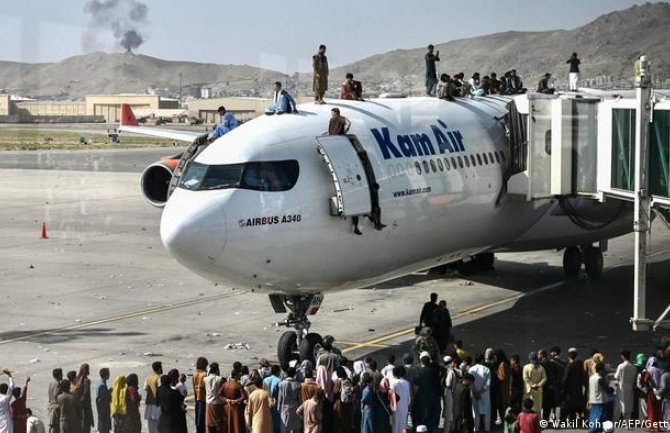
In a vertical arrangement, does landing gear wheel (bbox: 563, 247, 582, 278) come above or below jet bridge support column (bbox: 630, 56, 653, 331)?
below

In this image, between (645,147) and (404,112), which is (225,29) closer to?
(404,112)

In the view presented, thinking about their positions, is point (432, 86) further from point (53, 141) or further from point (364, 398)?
point (53, 141)

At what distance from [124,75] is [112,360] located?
1320 inches

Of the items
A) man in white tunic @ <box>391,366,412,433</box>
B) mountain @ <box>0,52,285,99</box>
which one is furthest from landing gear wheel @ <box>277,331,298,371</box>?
mountain @ <box>0,52,285,99</box>

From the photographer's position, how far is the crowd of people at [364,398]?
653 inches

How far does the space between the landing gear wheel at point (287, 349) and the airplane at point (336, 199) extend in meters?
0.02

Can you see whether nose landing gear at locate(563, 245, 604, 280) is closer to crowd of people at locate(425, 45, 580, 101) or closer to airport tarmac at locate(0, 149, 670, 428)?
airport tarmac at locate(0, 149, 670, 428)

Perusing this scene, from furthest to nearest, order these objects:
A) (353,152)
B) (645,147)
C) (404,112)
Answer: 1. (404,112)
2. (353,152)
3. (645,147)

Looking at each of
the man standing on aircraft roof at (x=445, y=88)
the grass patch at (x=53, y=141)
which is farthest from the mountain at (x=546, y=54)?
the grass patch at (x=53, y=141)

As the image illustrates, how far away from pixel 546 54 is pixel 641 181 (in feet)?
40.0

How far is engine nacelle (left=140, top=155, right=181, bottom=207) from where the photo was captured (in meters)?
29.3

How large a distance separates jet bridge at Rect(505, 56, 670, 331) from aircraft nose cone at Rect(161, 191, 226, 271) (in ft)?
23.1

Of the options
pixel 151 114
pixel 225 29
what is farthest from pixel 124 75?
pixel 151 114

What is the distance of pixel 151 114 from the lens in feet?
325
